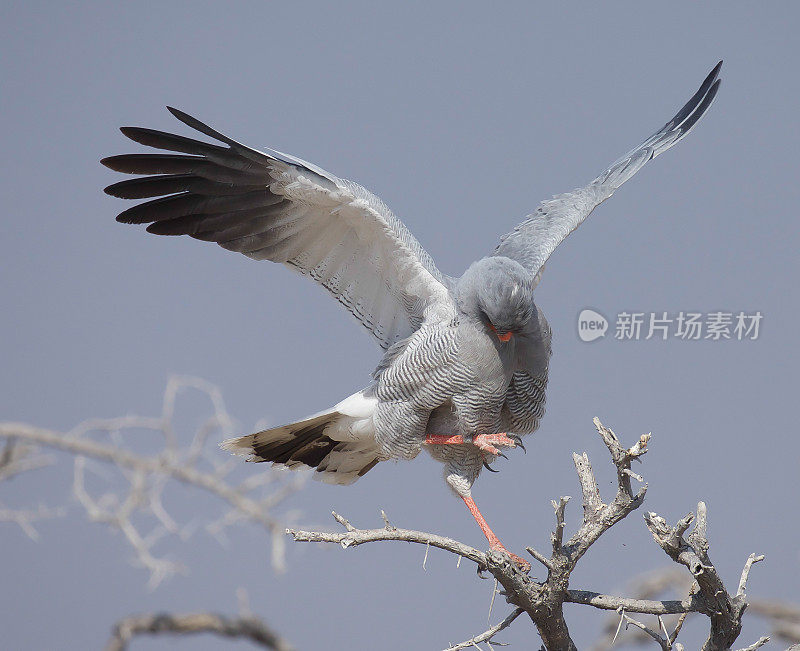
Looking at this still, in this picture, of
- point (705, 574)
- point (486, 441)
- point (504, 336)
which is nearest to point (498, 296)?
point (504, 336)

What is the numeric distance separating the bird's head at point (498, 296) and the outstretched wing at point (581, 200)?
15.9 inches

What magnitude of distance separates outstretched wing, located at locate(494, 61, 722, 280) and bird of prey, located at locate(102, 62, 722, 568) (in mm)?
17

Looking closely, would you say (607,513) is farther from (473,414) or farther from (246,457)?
(246,457)

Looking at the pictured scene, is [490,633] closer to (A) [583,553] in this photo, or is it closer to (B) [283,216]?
(A) [583,553]

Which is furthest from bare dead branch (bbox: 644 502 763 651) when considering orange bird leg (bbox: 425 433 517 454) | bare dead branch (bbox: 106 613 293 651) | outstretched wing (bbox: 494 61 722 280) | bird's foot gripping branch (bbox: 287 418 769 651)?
bare dead branch (bbox: 106 613 293 651)

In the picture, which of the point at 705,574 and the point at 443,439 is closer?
the point at 705,574

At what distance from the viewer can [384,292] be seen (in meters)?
4.83

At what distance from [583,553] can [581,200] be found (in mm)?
2411

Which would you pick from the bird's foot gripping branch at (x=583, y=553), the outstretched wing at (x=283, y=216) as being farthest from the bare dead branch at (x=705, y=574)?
the outstretched wing at (x=283, y=216)

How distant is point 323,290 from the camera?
4.84 m

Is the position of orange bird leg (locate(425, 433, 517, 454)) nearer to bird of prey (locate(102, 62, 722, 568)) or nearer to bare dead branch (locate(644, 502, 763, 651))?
bird of prey (locate(102, 62, 722, 568))

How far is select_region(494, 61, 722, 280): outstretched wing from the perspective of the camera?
4.78 m

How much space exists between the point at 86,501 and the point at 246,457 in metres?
2.29

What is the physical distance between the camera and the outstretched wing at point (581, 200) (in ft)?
15.7
